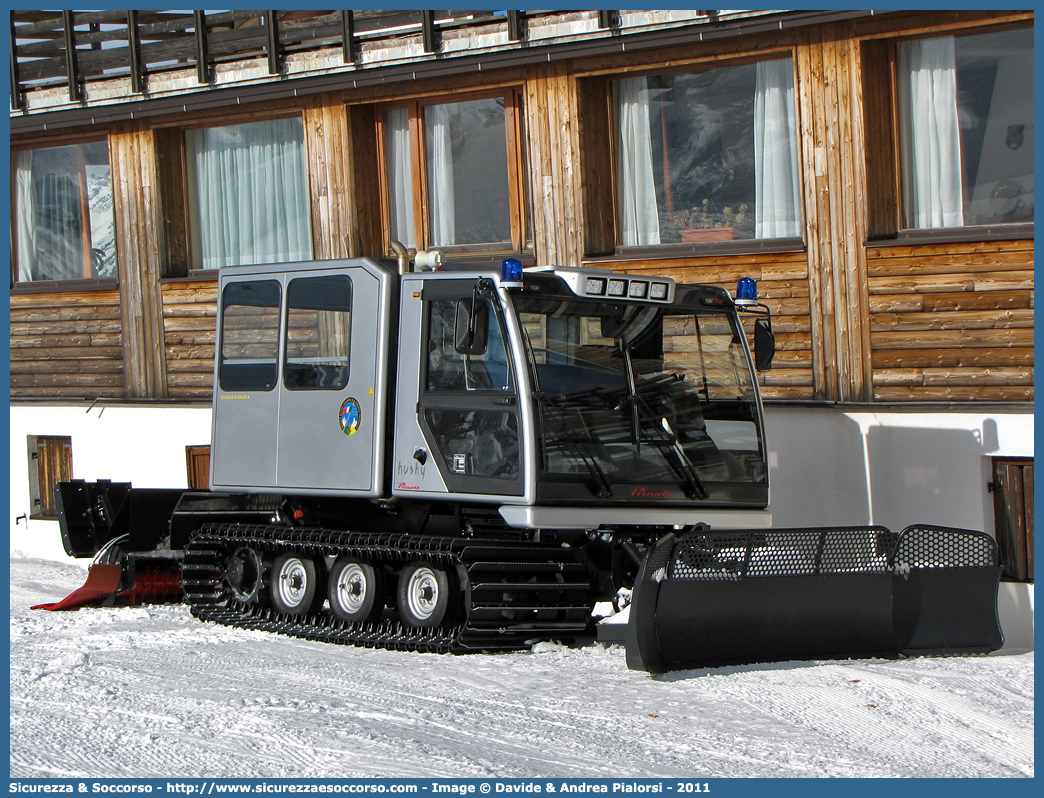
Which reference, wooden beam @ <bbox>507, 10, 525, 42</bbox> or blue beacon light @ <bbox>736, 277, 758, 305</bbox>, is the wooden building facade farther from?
blue beacon light @ <bbox>736, 277, 758, 305</bbox>

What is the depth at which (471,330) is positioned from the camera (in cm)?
804

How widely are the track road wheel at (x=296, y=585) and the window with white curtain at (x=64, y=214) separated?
23.8ft

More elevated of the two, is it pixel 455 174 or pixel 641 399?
pixel 455 174

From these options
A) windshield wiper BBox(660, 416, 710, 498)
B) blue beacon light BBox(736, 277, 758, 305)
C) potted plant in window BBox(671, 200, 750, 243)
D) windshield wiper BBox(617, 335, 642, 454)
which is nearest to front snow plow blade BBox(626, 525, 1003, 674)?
windshield wiper BBox(660, 416, 710, 498)

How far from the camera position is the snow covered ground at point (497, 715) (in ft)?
18.9

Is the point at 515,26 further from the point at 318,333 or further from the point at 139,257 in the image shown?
the point at 139,257

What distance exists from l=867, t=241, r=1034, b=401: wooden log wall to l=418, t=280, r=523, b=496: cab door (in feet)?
13.8

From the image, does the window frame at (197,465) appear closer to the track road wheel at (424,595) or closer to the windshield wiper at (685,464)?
the track road wheel at (424,595)

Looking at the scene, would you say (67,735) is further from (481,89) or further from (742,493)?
(481,89)

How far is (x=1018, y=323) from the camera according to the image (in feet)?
33.8

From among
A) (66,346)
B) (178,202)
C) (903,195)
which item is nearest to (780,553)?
(903,195)

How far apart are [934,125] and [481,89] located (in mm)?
4731

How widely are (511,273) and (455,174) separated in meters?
5.84

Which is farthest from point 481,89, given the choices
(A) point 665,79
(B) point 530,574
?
(B) point 530,574
